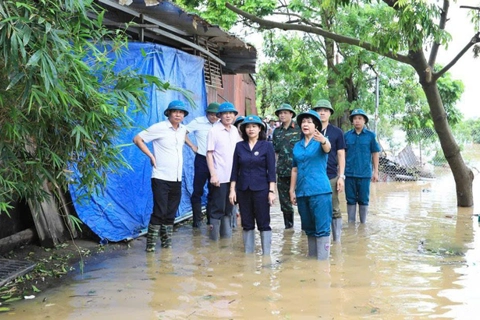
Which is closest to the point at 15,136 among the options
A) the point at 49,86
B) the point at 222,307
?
the point at 49,86

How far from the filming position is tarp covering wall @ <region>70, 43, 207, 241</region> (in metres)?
6.45

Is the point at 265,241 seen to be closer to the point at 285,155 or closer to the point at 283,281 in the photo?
the point at 283,281

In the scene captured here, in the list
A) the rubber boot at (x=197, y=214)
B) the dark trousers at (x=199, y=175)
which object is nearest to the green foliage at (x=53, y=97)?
the dark trousers at (x=199, y=175)

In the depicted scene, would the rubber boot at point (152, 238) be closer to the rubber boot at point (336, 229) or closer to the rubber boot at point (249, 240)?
the rubber boot at point (249, 240)

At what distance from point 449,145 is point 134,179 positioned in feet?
19.2

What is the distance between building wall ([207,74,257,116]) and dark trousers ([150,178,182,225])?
3279 millimetres

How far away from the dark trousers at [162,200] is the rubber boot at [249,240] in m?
0.95

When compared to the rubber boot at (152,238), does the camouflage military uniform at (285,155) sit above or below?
above

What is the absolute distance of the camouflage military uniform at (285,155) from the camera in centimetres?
746

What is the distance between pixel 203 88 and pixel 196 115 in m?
0.47

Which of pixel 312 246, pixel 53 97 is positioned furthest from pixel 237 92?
pixel 53 97

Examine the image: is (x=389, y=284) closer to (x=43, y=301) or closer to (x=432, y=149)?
(x=43, y=301)

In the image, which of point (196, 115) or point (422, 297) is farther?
point (196, 115)

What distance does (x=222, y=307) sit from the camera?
4273 millimetres
